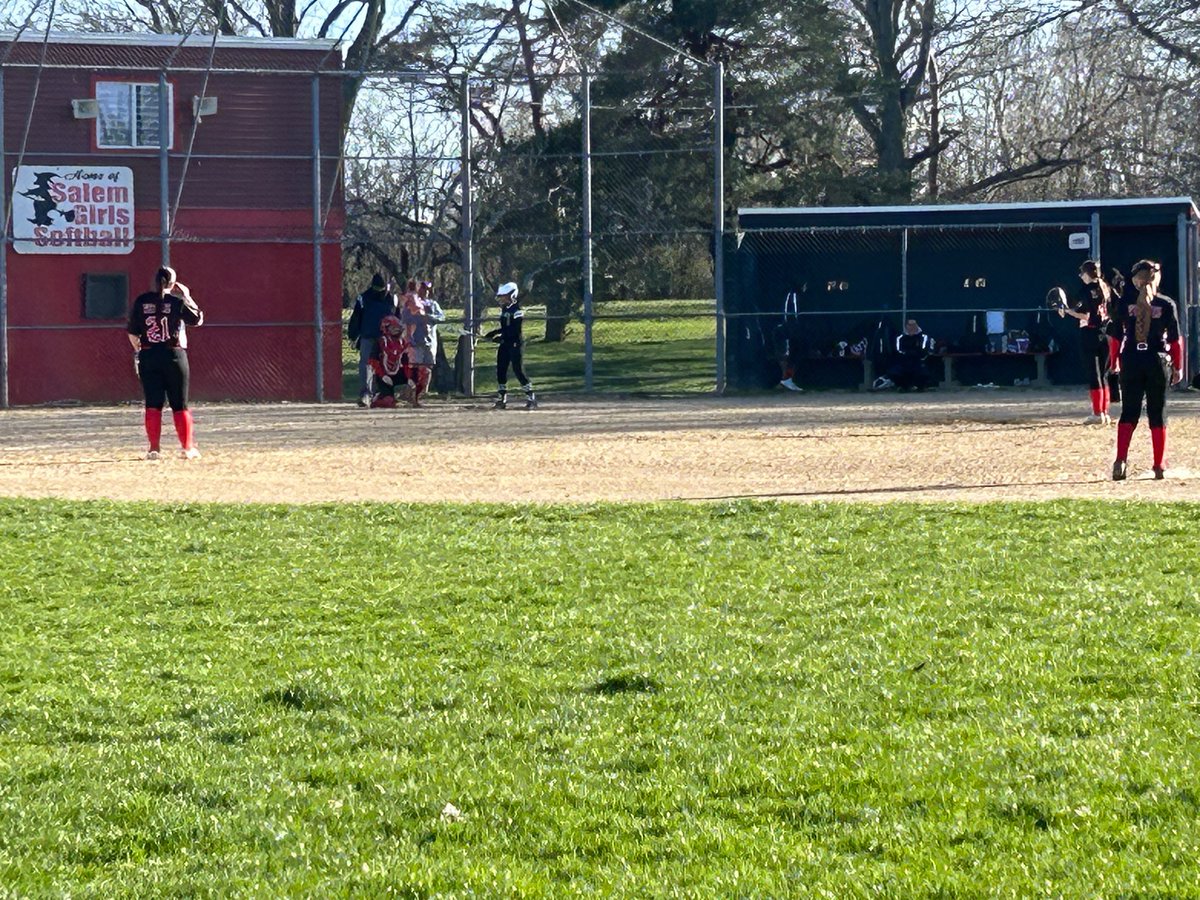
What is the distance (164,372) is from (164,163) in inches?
377

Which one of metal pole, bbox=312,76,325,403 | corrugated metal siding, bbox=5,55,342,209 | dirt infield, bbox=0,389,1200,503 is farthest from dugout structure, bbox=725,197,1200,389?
corrugated metal siding, bbox=5,55,342,209

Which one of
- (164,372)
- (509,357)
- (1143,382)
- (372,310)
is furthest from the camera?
(372,310)

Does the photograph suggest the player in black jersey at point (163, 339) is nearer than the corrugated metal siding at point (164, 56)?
Yes

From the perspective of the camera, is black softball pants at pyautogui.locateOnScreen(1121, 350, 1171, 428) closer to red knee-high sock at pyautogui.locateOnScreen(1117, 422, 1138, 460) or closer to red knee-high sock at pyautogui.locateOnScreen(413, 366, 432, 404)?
red knee-high sock at pyautogui.locateOnScreen(1117, 422, 1138, 460)

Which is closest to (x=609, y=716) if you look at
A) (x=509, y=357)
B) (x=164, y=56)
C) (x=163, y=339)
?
(x=163, y=339)

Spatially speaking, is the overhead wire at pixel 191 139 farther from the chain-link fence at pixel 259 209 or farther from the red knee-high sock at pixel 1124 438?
the red knee-high sock at pixel 1124 438

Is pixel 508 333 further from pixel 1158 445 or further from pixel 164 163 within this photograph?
pixel 1158 445

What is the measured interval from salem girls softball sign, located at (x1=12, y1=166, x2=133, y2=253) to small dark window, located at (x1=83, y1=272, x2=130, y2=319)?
419 mm

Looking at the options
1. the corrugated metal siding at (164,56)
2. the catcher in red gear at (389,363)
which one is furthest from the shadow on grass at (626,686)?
the corrugated metal siding at (164,56)

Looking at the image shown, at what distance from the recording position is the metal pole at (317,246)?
25.4 meters

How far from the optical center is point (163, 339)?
625 inches

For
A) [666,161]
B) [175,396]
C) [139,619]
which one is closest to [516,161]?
[666,161]

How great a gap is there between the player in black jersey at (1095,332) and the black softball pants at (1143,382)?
4.40 metres

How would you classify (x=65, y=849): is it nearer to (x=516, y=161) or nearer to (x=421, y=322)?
(x=421, y=322)
